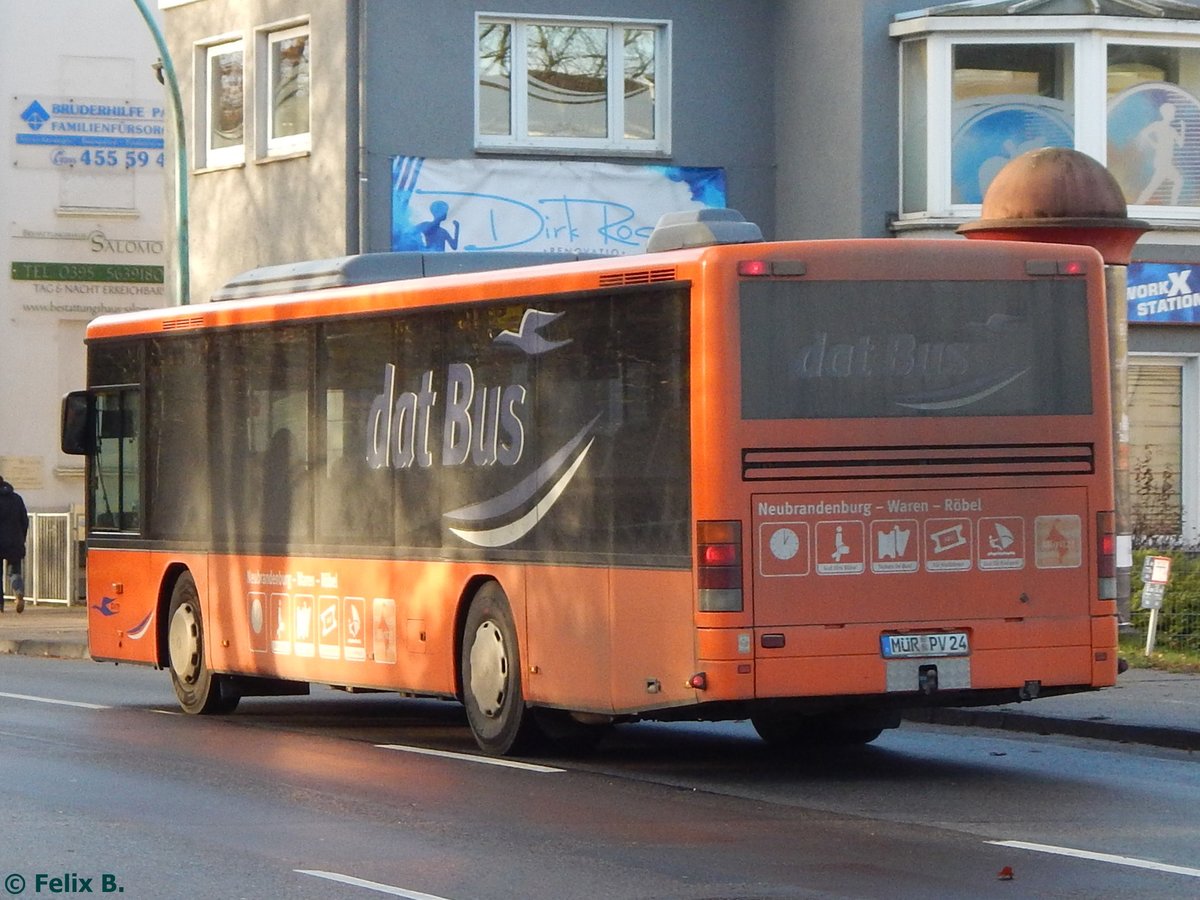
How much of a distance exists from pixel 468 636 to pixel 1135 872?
5.32m

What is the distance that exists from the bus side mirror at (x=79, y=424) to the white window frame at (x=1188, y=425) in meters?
13.1

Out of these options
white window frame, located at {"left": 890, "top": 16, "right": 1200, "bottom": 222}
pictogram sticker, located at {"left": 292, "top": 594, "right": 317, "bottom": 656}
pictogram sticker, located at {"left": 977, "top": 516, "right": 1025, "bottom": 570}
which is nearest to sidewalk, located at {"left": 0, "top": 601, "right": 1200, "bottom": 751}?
pictogram sticker, located at {"left": 977, "top": 516, "right": 1025, "bottom": 570}

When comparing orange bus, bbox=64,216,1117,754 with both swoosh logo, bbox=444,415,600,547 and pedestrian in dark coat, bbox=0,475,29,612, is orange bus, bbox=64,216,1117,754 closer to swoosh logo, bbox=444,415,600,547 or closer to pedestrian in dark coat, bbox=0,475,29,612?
swoosh logo, bbox=444,415,600,547

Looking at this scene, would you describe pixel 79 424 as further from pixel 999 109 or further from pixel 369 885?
pixel 999 109

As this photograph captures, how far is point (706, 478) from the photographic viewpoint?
11.7 metres

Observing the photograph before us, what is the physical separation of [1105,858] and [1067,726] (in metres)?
5.31

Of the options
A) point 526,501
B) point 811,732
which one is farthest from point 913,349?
point 811,732

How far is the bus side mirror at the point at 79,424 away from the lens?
58.2 feet

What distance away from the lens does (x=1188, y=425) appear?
26.8m

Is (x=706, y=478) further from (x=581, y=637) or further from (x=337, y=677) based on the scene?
(x=337, y=677)

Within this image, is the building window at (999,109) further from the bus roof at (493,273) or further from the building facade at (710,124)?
the bus roof at (493,273)

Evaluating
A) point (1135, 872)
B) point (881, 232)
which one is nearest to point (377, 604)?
point (1135, 872)

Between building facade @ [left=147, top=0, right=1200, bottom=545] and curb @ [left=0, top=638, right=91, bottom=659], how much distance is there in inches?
219

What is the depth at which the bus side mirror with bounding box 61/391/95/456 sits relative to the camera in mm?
17750
